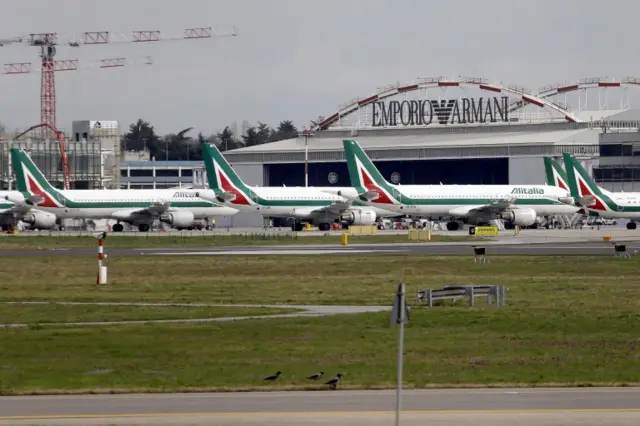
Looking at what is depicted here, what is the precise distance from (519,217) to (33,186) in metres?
47.4

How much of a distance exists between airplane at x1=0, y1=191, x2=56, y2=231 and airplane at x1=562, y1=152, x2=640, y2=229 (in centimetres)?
5074

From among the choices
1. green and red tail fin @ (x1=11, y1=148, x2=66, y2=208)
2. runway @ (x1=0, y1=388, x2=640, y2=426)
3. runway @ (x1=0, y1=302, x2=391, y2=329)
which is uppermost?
green and red tail fin @ (x1=11, y1=148, x2=66, y2=208)

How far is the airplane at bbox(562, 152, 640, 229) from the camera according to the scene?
126 meters

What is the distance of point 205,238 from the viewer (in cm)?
10925

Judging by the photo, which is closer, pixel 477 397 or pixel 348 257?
pixel 477 397

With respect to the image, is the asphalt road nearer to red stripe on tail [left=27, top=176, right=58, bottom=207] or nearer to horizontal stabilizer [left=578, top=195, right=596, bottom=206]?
horizontal stabilizer [left=578, top=195, right=596, bottom=206]

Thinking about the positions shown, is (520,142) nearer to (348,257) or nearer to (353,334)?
(348,257)

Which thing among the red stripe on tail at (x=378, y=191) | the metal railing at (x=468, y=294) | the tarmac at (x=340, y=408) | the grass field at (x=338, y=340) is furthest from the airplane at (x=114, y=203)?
the tarmac at (x=340, y=408)

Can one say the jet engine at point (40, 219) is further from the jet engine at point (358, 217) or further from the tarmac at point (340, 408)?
the tarmac at point (340, 408)

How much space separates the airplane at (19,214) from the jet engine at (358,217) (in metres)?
29.0

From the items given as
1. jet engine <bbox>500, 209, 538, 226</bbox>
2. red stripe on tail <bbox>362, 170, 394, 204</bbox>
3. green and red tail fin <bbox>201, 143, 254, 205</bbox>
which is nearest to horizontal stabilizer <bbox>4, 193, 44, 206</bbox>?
green and red tail fin <bbox>201, 143, 254, 205</bbox>

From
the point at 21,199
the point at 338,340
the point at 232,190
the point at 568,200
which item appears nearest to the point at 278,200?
the point at 232,190

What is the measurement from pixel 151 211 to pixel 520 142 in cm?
6531

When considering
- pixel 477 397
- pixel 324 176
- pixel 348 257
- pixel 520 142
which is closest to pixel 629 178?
pixel 520 142
